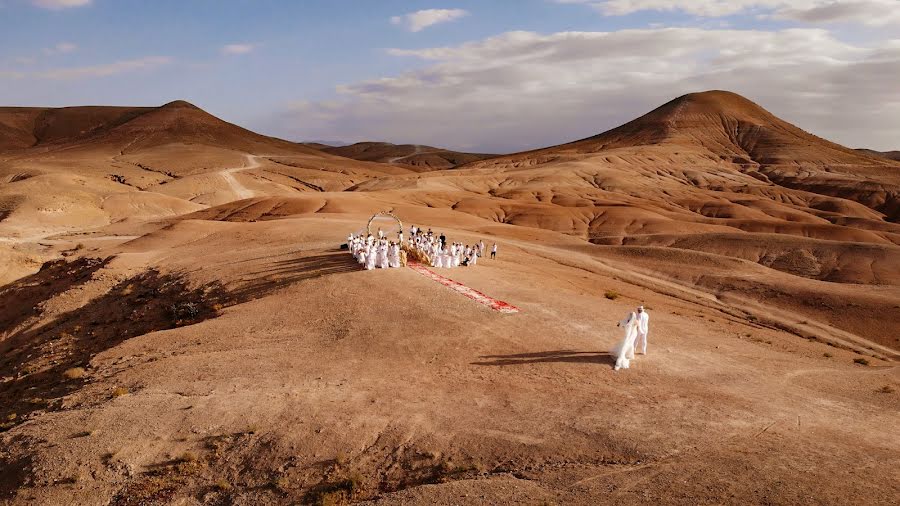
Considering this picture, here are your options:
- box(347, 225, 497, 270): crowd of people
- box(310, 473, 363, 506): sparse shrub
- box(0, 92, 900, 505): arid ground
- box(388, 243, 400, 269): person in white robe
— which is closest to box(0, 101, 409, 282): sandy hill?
box(0, 92, 900, 505): arid ground

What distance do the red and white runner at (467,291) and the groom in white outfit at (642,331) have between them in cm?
421

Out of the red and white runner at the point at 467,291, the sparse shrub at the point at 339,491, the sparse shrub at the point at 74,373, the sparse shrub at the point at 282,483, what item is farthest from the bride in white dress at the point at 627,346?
the sparse shrub at the point at 74,373

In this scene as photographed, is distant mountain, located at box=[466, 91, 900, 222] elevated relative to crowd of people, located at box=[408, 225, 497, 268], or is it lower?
elevated

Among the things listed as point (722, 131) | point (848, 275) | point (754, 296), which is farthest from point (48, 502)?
point (722, 131)

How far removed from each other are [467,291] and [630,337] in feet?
23.6

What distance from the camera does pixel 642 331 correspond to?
14570mm

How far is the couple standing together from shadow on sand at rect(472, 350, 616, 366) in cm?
29

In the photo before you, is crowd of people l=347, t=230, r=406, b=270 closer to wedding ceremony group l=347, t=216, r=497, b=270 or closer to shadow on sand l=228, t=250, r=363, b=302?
wedding ceremony group l=347, t=216, r=497, b=270

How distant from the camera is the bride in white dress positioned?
13930 mm

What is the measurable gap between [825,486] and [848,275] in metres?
34.5

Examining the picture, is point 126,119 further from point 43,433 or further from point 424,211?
point 43,433

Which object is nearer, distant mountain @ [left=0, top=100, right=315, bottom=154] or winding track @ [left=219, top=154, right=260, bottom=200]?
winding track @ [left=219, top=154, right=260, bottom=200]

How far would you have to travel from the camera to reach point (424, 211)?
53281 mm

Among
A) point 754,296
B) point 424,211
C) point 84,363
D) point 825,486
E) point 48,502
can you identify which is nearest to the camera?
point 825,486
